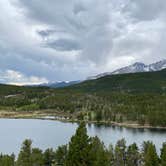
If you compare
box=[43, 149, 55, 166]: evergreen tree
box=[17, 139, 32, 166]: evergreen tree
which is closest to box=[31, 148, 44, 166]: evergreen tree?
box=[17, 139, 32, 166]: evergreen tree

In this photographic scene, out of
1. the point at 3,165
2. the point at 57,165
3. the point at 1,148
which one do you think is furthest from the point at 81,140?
the point at 1,148

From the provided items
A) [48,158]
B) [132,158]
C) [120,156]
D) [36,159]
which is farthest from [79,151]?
[132,158]

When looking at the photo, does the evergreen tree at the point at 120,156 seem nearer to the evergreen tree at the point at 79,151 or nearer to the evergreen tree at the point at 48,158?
the evergreen tree at the point at 48,158

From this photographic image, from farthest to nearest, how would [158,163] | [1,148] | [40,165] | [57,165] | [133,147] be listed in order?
1. [1,148]
2. [133,147]
3. [57,165]
4. [40,165]
5. [158,163]

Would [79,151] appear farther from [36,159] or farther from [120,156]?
[120,156]

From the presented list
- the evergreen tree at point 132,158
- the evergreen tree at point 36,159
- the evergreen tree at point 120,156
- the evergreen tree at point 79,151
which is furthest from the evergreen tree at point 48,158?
the evergreen tree at point 79,151

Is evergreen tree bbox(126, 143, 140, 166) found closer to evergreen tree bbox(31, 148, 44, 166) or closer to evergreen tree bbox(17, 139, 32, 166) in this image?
evergreen tree bbox(31, 148, 44, 166)

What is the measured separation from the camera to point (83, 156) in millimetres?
52031

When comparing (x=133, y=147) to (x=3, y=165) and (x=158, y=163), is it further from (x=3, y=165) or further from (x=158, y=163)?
(x=3, y=165)

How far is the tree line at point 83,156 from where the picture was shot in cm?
5219

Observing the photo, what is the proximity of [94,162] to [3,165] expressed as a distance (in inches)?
765

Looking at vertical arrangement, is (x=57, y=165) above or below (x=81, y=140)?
below

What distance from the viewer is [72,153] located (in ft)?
171

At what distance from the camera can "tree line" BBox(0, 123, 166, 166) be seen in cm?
5219
